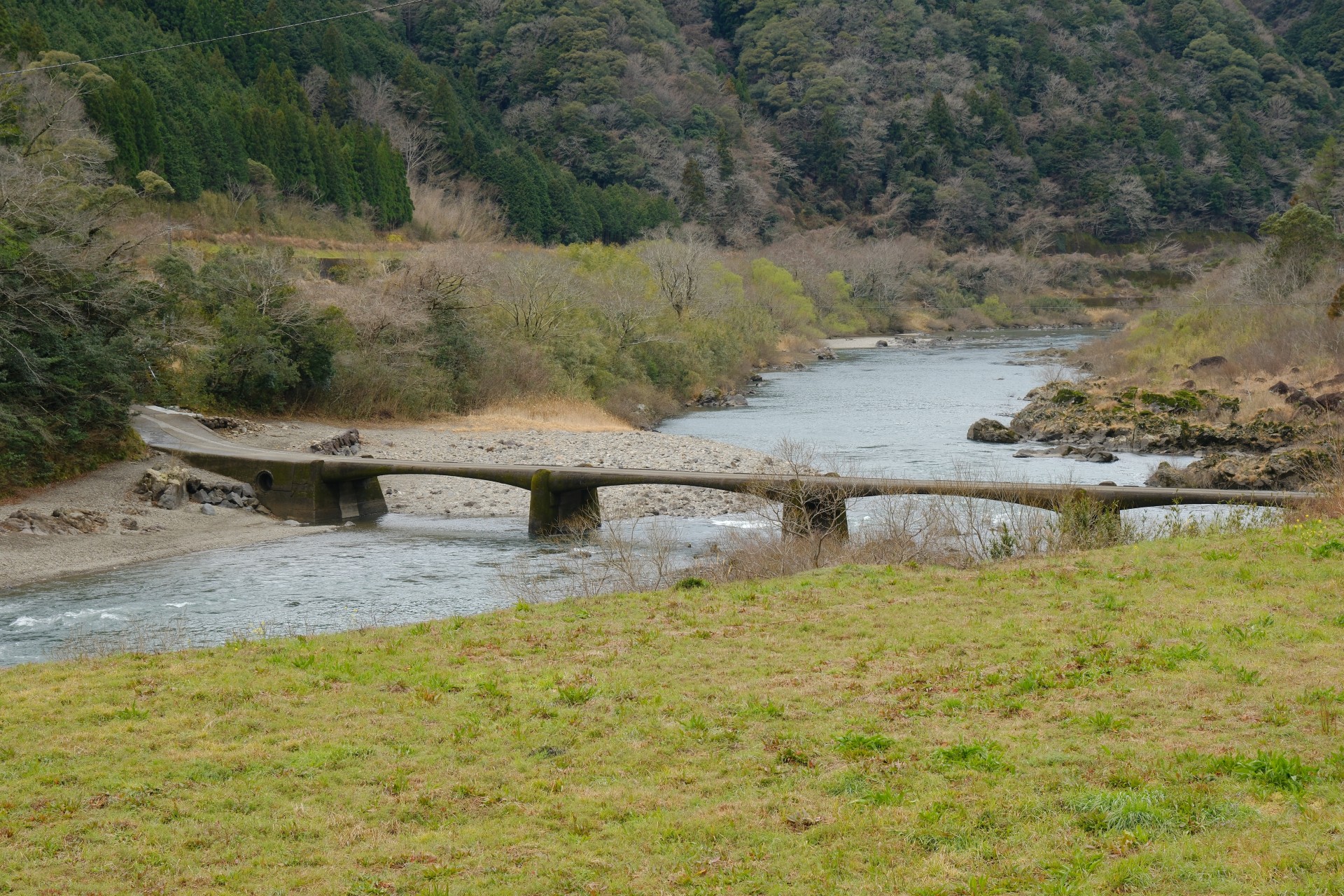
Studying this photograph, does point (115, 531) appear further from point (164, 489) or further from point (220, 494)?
point (220, 494)

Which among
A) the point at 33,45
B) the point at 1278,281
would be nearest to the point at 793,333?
the point at 1278,281

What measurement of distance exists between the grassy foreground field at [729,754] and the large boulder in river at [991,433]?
105ft

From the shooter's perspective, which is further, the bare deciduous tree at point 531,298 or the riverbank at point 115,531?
the bare deciduous tree at point 531,298

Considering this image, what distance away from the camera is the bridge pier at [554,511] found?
28031mm

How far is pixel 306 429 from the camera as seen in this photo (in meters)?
38.8

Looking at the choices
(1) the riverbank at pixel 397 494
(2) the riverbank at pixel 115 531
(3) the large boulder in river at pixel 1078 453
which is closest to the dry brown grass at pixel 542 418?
(1) the riverbank at pixel 397 494

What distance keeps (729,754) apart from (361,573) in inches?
618

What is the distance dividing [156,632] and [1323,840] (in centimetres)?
1601

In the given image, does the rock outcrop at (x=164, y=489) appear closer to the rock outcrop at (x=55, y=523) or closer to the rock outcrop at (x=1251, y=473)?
the rock outcrop at (x=55, y=523)

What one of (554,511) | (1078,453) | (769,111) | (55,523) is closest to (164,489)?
(55,523)

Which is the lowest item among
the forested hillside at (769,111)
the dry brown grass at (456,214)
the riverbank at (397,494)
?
the riverbank at (397,494)

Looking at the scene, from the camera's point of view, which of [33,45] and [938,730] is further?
[33,45]

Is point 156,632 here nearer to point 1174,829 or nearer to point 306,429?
point 1174,829

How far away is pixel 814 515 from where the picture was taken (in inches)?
866
